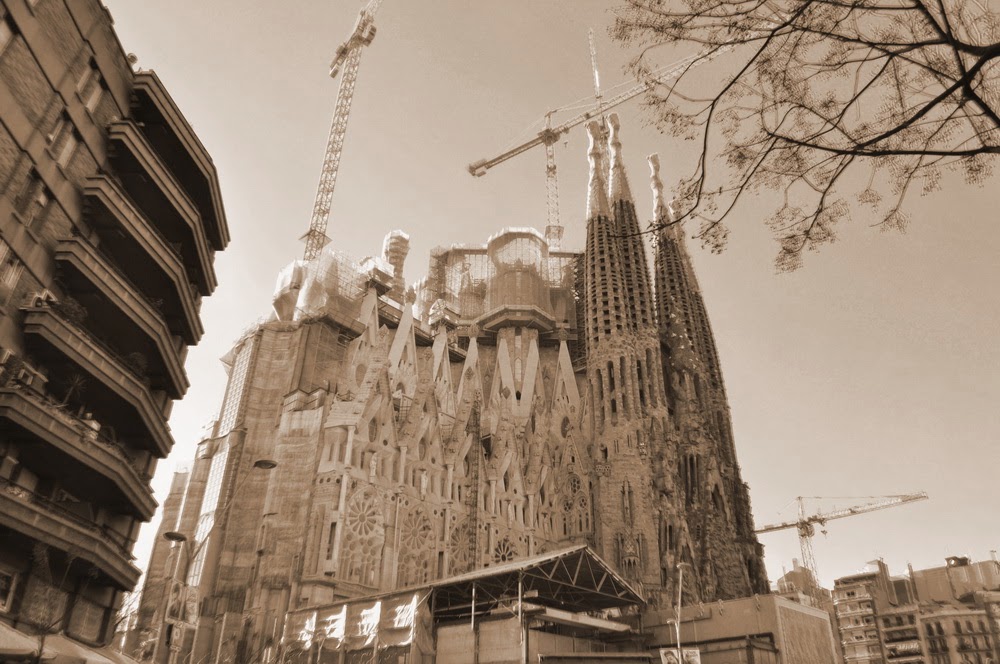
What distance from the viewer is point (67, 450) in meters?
17.8

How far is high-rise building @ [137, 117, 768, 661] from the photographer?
3606cm

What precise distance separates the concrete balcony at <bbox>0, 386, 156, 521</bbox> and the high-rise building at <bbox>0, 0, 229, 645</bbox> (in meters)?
0.05

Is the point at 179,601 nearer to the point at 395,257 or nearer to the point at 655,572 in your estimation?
the point at 655,572

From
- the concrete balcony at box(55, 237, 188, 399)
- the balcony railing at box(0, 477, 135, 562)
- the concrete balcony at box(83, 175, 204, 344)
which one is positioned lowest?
the balcony railing at box(0, 477, 135, 562)

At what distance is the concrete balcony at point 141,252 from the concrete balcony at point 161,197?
102 centimetres

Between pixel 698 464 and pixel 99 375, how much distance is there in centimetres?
4162

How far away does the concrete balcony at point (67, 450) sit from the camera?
16.3m

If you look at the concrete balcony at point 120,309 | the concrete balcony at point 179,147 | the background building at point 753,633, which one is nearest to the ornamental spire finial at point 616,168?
the background building at point 753,633

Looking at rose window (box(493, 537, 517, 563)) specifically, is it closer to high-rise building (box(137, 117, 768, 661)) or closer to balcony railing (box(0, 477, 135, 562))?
high-rise building (box(137, 117, 768, 661))

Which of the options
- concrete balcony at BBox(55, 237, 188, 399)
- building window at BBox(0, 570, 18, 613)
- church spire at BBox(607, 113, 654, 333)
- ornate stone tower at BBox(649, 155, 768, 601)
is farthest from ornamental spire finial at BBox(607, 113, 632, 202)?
building window at BBox(0, 570, 18, 613)

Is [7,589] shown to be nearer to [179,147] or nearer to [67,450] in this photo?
[67,450]

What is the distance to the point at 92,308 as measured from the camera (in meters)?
21.2

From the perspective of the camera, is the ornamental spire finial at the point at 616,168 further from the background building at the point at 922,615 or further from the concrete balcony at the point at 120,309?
the background building at the point at 922,615

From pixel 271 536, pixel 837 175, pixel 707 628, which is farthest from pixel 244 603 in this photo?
pixel 837 175
